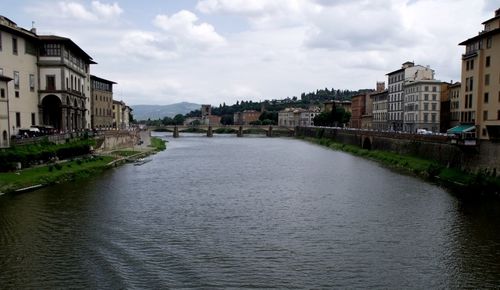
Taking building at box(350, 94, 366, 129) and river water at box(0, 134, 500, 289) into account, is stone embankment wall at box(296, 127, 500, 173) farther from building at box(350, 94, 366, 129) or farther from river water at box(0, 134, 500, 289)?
building at box(350, 94, 366, 129)

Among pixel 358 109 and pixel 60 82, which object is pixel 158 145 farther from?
pixel 358 109

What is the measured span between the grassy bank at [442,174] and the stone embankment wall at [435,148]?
0.77 m

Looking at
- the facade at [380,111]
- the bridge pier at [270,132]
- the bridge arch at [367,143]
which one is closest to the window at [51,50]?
the bridge arch at [367,143]

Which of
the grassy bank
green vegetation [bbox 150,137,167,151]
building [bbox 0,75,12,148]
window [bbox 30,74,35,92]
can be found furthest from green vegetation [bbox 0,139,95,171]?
the grassy bank

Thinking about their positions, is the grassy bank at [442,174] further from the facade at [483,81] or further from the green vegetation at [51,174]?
the green vegetation at [51,174]

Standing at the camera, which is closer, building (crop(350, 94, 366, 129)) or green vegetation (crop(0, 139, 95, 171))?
green vegetation (crop(0, 139, 95, 171))

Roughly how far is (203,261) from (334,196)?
17184mm

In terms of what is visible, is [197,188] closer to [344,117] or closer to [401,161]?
[401,161]

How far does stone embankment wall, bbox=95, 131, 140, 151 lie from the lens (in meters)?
62.9

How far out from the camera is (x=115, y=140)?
2788 inches

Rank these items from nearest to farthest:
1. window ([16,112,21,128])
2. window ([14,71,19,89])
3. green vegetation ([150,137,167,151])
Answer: window ([14,71,19,89])
window ([16,112,21,128])
green vegetation ([150,137,167,151])

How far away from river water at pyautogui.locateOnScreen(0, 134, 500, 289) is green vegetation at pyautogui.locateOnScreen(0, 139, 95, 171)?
442cm

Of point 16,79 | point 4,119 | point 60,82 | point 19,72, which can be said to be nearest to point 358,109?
point 60,82

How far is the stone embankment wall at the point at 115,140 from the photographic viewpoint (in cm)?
6288
